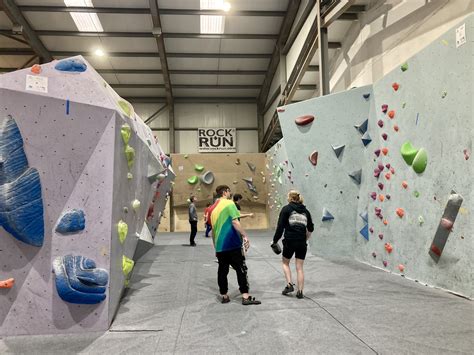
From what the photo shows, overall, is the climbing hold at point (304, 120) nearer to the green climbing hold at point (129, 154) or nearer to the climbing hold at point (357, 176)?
the climbing hold at point (357, 176)

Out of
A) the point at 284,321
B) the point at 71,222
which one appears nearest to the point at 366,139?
the point at 284,321

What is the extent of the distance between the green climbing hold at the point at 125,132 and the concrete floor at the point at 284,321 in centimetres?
165

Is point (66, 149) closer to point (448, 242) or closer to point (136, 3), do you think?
point (448, 242)

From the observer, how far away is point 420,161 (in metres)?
4.40

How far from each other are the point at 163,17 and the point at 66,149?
8915mm

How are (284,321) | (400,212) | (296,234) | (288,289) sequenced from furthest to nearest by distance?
(400,212), (288,289), (296,234), (284,321)

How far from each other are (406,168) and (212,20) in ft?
26.9

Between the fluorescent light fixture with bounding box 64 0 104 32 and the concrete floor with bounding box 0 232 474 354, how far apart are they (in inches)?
330

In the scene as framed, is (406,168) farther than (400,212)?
No

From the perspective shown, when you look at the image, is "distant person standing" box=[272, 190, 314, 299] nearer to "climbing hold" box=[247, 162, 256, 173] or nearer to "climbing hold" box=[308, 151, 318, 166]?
"climbing hold" box=[308, 151, 318, 166]

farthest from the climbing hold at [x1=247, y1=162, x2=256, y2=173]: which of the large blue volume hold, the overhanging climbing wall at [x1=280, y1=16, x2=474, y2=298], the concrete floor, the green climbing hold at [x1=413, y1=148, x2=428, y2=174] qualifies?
the large blue volume hold

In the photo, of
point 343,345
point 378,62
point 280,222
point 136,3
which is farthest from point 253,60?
point 343,345

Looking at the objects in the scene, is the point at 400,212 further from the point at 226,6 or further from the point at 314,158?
the point at 226,6

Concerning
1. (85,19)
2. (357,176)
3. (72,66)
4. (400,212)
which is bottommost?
(400,212)
